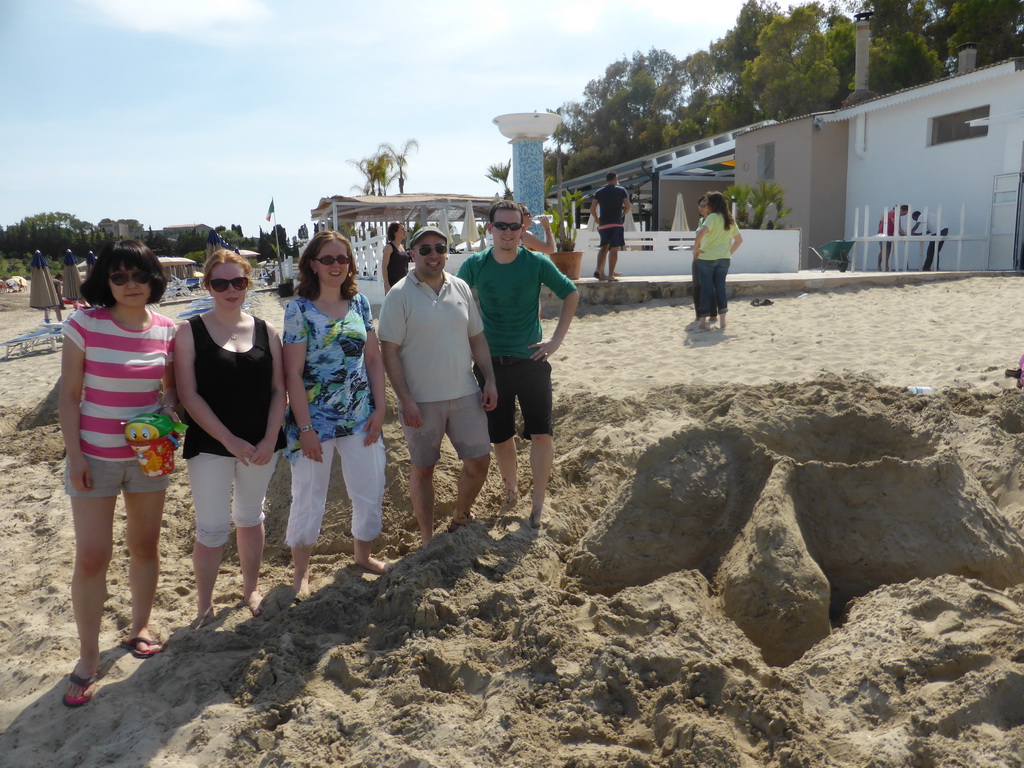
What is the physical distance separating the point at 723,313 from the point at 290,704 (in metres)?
7.40

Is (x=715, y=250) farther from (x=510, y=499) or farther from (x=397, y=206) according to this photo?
(x=397, y=206)

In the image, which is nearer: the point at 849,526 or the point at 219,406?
the point at 219,406

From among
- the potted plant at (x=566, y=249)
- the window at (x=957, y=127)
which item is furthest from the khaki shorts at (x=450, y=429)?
the window at (x=957, y=127)

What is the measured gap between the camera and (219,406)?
9.91 feet

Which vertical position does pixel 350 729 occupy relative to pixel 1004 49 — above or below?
below

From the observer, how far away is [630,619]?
299 cm

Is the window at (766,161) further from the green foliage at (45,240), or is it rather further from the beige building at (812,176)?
the green foliage at (45,240)

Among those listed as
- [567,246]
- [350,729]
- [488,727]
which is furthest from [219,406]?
[567,246]

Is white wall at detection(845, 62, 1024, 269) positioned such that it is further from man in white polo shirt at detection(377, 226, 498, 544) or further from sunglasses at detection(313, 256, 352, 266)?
sunglasses at detection(313, 256, 352, 266)

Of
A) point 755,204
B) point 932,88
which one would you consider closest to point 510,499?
point 755,204

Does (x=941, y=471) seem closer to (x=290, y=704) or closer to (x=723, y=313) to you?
(x=290, y=704)

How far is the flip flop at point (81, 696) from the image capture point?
286 cm

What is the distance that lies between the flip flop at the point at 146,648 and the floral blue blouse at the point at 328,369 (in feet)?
3.23

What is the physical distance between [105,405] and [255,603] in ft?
3.91
